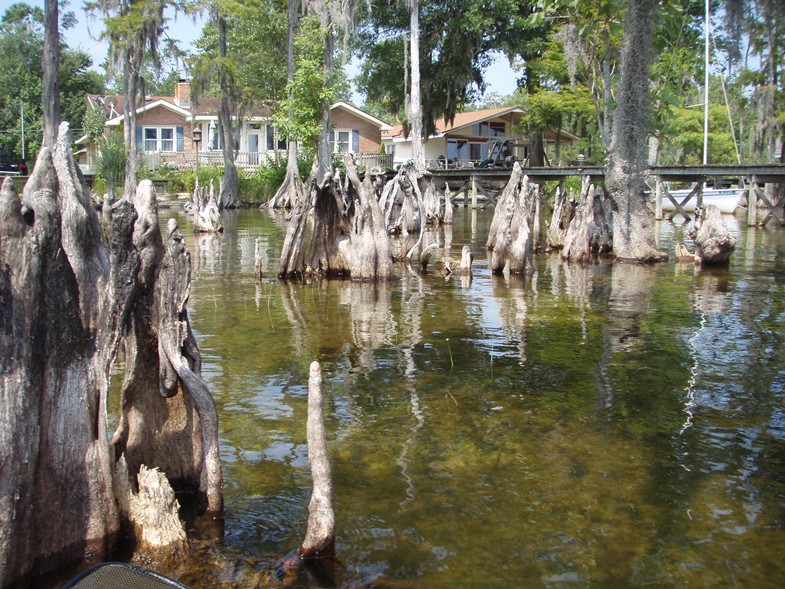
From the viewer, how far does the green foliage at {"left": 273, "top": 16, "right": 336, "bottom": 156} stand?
36.6 m

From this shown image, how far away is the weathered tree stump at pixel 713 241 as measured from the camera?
55.9 feet

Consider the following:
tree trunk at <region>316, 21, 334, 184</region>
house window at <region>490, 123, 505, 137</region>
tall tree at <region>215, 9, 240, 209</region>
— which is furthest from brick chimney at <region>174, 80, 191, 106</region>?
tree trunk at <region>316, 21, 334, 184</region>

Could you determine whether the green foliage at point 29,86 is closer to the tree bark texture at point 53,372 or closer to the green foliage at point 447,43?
the green foliage at point 447,43

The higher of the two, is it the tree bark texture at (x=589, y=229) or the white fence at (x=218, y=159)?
the white fence at (x=218, y=159)

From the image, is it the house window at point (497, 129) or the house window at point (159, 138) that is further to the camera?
the house window at point (497, 129)

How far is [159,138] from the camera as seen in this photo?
5362 cm

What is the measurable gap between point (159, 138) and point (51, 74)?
97.7 feet

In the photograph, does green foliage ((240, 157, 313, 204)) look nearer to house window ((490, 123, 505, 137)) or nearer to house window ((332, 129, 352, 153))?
house window ((332, 129, 352, 153))

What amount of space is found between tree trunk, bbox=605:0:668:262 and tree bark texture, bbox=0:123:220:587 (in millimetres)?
13764

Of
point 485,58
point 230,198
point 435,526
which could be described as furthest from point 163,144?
point 435,526

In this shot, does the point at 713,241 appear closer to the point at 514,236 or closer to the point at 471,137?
the point at 514,236

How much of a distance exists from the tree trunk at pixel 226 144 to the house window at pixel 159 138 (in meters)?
13.2

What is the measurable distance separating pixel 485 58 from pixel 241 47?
557 inches

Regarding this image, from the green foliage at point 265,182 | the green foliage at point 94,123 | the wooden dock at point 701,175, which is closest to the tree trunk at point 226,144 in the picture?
the green foliage at point 265,182
